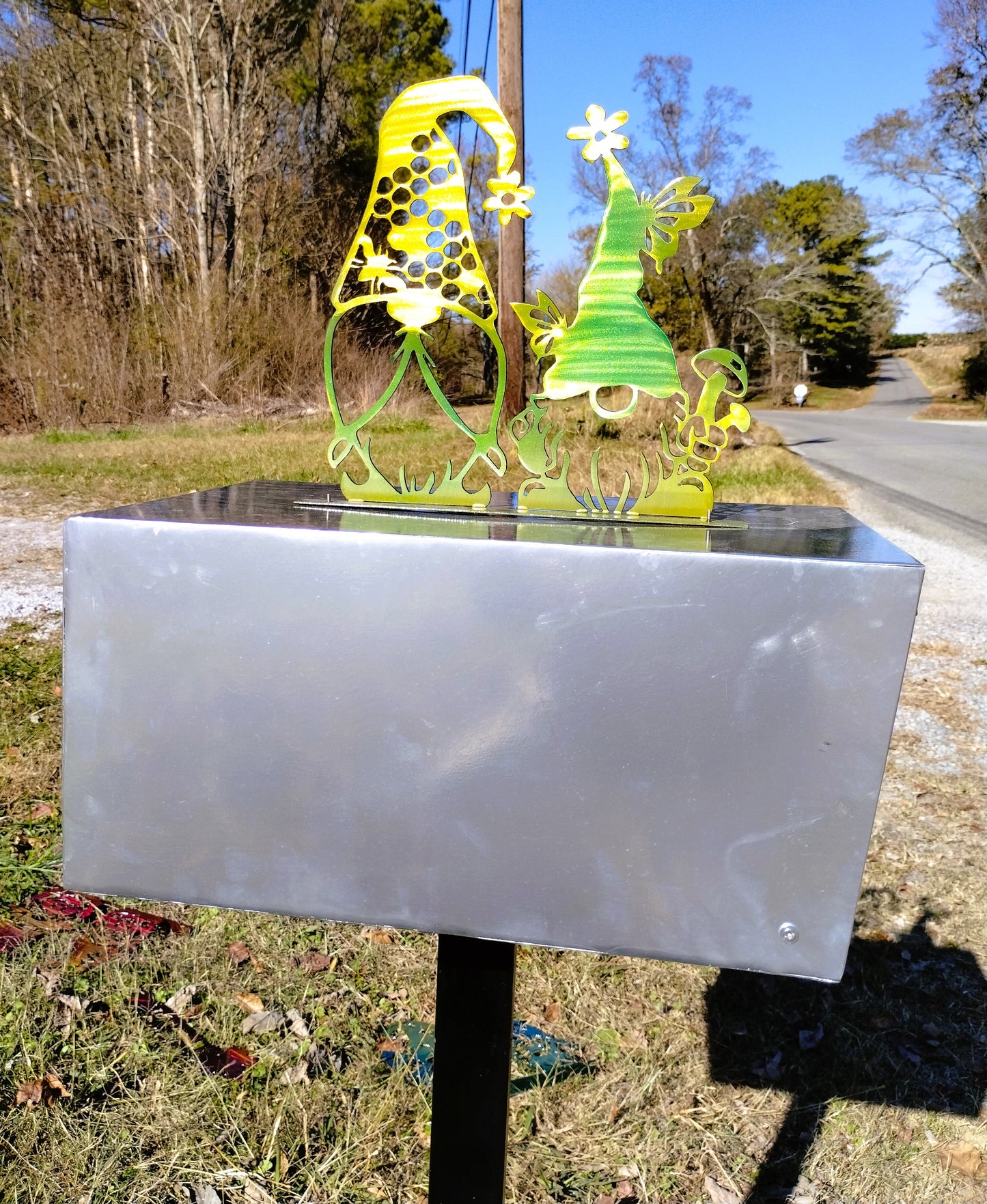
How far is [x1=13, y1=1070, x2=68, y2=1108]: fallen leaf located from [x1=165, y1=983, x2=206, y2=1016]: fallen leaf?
0.29 metres

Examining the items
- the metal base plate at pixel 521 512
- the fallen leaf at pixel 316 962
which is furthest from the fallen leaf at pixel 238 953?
the metal base plate at pixel 521 512

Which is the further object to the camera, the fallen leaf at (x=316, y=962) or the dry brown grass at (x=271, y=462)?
the dry brown grass at (x=271, y=462)

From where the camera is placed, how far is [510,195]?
1.58 meters

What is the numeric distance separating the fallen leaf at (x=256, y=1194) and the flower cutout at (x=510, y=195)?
6.11 feet

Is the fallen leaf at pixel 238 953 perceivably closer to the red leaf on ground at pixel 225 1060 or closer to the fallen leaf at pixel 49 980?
the red leaf on ground at pixel 225 1060

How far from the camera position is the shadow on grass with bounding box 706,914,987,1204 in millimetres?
2023

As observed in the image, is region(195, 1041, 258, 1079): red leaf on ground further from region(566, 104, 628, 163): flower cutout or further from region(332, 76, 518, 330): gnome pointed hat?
region(566, 104, 628, 163): flower cutout

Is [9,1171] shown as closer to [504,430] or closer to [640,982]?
[640,982]

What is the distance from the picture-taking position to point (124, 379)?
1387cm

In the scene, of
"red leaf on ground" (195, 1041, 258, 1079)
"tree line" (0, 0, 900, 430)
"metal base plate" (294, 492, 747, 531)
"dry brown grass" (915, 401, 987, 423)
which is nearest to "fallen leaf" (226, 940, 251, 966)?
"red leaf on ground" (195, 1041, 258, 1079)

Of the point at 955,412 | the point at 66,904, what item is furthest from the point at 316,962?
the point at 955,412

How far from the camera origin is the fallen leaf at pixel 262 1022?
211 centimetres

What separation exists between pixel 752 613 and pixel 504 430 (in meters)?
7.44

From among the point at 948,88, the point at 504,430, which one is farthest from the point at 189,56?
Result: the point at 948,88
